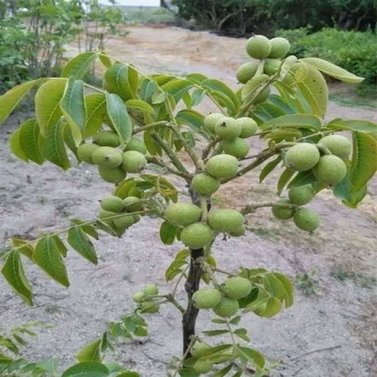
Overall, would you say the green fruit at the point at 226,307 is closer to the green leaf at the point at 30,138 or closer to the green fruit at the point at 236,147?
the green fruit at the point at 236,147

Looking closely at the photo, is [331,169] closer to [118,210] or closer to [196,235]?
[196,235]

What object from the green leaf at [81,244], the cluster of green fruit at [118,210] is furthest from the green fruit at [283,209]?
the green leaf at [81,244]

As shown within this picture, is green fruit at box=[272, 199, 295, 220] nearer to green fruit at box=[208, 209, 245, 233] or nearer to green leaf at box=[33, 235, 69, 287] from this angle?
green fruit at box=[208, 209, 245, 233]

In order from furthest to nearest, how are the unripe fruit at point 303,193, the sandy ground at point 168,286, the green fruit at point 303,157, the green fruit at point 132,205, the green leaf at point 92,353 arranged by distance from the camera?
1. the sandy ground at point 168,286
2. the green leaf at point 92,353
3. the green fruit at point 132,205
4. the unripe fruit at point 303,193
5. the green fruit at point 303,157

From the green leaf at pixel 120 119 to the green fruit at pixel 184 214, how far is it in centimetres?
12

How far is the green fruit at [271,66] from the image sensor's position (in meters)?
1.01

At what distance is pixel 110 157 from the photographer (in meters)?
0.86

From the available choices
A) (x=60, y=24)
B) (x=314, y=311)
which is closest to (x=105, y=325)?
(x=314, y=311)

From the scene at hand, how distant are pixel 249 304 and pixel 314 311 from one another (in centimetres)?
145

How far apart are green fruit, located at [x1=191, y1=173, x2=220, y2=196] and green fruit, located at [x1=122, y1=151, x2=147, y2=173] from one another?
0.28ft

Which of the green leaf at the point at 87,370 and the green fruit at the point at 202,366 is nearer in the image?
the green leaf at the point at 87,370

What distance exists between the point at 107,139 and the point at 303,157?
11.4 inches

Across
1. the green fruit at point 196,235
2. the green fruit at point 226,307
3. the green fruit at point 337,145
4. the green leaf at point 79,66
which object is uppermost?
the green leaf at point 79,66

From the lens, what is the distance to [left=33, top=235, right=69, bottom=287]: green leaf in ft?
3.42
